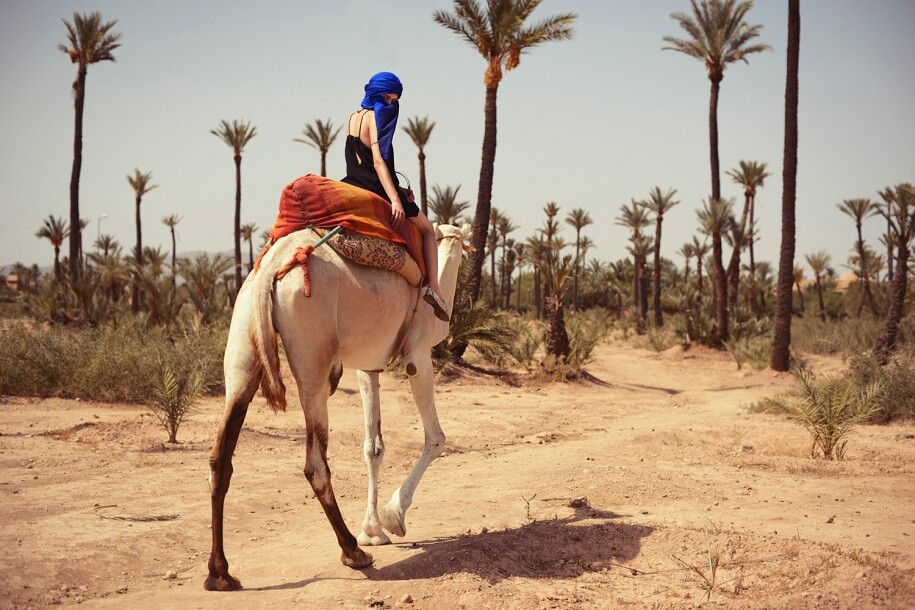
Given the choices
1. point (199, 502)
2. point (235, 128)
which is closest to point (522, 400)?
point (199, 502)

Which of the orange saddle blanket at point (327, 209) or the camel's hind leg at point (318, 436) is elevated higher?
the orange saddle blanket at point (327, 209)

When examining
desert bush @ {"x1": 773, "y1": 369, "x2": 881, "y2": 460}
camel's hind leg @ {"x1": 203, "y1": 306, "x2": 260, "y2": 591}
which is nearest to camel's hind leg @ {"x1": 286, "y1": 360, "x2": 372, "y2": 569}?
camel's hind leg @ {"x1": 203, "y1": 306, "x2": 260, "y2": 591}

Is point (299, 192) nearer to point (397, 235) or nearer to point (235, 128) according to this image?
point (397, 235)

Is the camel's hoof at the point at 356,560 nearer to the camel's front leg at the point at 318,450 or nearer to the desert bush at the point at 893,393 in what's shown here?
the camel's front leg at the point at 318,450

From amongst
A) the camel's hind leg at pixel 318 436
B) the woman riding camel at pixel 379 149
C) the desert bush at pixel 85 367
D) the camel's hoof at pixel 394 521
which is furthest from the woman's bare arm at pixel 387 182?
the desert bush at pixel 85 367

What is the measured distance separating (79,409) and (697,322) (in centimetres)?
2374

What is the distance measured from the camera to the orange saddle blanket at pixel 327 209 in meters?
5.06

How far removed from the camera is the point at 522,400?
1542cm

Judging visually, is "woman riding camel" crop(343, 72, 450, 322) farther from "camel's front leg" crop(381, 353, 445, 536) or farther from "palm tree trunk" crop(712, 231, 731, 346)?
"palm tree trunk" crop(712, 231, 731, 346)

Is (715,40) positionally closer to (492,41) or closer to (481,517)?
(492,41)

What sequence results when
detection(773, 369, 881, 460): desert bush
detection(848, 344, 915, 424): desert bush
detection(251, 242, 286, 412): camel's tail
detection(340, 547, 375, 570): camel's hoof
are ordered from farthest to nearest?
detection(848, 344, 915, 424): desert bush → detection(773, 369, 881, 460): desert bush → detection(340, 547, 375, 570): camel's hoof → detection(251, 242, 286, 412): camel's tail

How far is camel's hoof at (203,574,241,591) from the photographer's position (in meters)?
A: 4.49

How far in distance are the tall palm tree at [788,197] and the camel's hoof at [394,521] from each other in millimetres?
18283

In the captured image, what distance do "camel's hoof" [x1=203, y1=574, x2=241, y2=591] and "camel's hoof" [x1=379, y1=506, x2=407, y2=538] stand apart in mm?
1153
